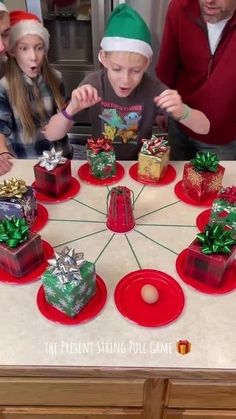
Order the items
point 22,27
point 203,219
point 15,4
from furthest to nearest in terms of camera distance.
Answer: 1. point 15,4
2. point 22,27
3. point 203,219

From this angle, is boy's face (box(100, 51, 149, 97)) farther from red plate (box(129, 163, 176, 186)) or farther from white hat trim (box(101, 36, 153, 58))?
red plate (box(129, 163, 176, 186))

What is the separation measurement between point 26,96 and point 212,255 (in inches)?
36.8

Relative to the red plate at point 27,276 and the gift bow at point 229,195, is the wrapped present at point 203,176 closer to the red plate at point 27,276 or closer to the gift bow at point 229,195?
the gift bow at point 229,195

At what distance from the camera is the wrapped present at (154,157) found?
1263 mm

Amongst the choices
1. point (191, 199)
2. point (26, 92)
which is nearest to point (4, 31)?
point (26, 92)

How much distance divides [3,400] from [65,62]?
1.88 metres

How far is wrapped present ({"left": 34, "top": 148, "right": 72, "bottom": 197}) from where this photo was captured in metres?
1.19

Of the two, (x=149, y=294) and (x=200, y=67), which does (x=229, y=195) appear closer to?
(x=149, y=294)

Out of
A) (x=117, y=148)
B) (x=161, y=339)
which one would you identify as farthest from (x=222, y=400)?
(x=117, y=148)

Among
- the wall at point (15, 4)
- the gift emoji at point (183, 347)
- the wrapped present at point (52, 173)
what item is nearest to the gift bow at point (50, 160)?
the wrapped present at point (52, 173)

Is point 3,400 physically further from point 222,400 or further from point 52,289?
point 222,400

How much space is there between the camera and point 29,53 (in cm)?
138

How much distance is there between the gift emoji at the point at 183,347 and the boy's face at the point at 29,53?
3.42 ft

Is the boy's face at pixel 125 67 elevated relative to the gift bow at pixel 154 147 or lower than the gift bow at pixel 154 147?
elevated
